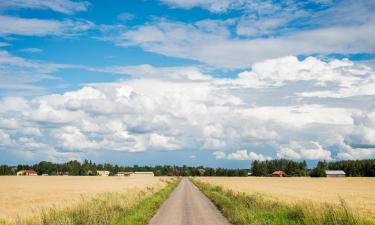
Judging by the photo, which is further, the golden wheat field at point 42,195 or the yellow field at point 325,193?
the yellow field at point 325,193

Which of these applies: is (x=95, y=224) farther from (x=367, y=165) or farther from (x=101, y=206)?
(x=367, y=165)

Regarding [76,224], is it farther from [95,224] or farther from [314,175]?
[314,175]

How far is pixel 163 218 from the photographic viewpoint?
24.0 meters

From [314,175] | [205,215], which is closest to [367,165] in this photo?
[314,175]

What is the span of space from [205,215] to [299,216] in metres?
7.98

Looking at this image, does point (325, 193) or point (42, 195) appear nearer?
point (42, 195)

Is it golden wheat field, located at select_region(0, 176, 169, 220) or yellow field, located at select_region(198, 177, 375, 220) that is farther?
yellow field, located at select_region(198, 177, 375, 220)

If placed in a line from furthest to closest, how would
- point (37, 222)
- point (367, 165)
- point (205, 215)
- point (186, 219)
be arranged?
1. point (367, 165)
2. point (205, 215)
3. point (186, 219)
4. point (37, 222)

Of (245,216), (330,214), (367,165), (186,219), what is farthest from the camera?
(367,165)

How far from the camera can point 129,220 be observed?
69.3 feet

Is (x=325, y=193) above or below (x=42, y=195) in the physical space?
below

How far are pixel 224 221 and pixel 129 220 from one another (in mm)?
5294

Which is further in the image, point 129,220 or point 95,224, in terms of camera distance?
point 129,220

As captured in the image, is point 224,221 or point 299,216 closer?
point 299,216
